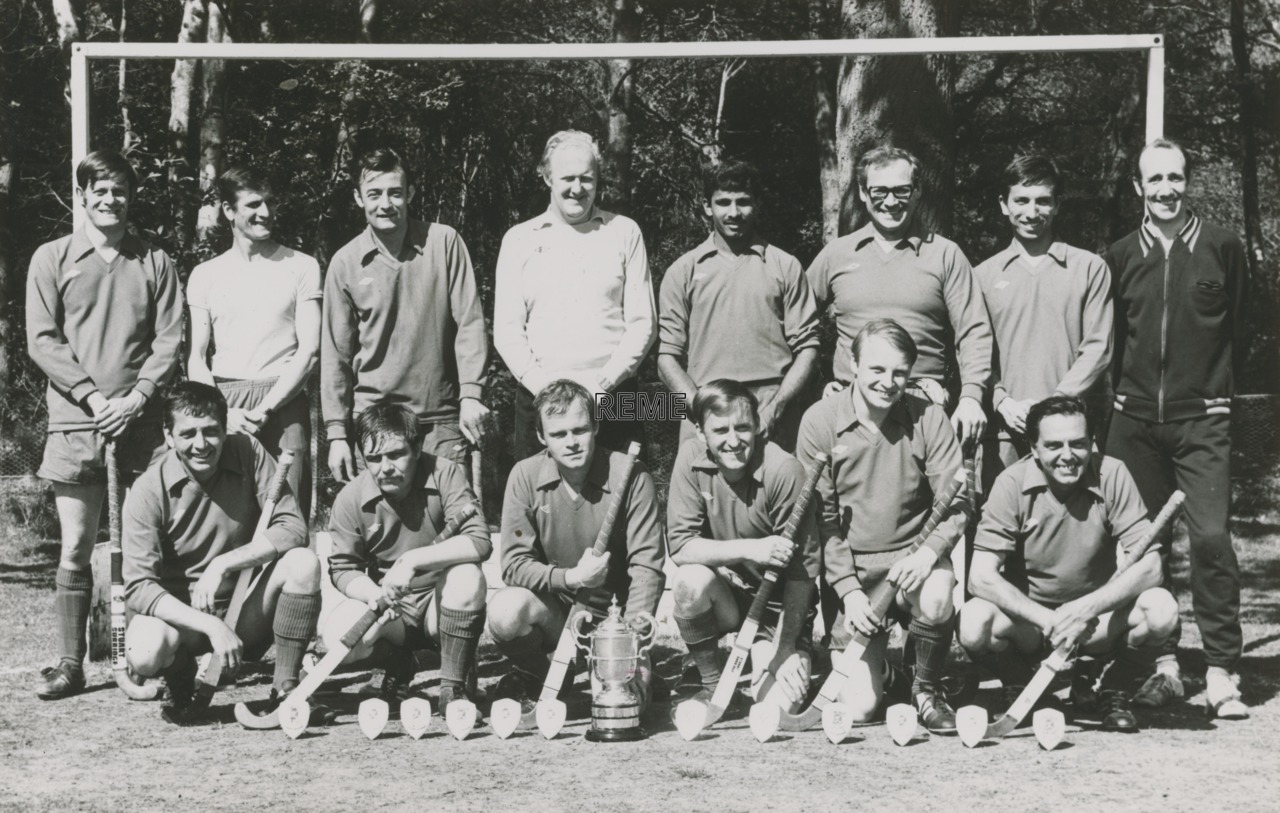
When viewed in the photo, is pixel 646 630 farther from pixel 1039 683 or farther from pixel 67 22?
pixel 67 22

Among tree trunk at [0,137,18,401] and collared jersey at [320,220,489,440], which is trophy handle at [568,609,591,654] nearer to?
collared jersey at [320,220,489,440]

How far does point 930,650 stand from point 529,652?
1.37 metres

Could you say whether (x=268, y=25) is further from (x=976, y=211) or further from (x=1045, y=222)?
(x=1045, y=222)

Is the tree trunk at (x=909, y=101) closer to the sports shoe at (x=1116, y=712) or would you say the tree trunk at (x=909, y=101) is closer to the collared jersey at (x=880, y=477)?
the collared jersey at (x=880, y=477)

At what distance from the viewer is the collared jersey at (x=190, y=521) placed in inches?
191

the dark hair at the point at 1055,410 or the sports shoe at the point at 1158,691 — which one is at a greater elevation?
the dark hair at the point at 1055,410

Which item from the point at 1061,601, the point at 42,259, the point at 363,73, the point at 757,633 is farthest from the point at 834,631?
the point at 363,73

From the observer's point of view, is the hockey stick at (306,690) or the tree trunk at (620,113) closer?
the hockey stick at (306,690)

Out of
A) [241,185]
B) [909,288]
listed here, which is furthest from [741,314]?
[241,185]

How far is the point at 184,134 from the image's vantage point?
1011 cm

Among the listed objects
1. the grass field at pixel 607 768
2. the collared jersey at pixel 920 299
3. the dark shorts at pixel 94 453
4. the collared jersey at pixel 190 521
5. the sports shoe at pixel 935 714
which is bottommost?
the grass field at pixel 607 768

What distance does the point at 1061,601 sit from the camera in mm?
4773

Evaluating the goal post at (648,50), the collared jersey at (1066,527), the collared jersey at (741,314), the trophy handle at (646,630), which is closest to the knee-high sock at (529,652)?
the trophy handle at (646,630)

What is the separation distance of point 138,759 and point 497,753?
1098 mm
